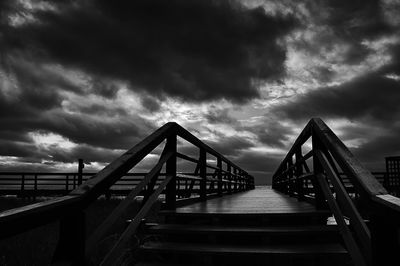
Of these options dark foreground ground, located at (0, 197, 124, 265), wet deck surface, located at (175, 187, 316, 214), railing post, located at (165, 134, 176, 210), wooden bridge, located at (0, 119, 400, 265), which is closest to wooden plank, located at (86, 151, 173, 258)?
wooden bridge, located at (0, 119, 400, 265)

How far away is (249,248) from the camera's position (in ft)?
11.9

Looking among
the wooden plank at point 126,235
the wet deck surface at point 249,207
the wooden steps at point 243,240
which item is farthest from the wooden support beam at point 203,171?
the wooden plank at point 126,235

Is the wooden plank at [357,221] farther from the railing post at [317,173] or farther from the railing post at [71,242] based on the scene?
the railing post at [71,242]

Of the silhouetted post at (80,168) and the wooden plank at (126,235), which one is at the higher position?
the silhouetted post at (80,168)

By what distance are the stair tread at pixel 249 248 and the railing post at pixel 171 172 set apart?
3.28ft

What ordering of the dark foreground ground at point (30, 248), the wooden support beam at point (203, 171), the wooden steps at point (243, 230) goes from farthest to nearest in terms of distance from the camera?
1. the wooden support beam at point (203, 171)
2. the dark foreground ground at point (30, 248)
3. the wooden steps at point (243, 230)

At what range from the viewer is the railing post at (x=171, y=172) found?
4.82 metres

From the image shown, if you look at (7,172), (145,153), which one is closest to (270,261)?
(145,153)

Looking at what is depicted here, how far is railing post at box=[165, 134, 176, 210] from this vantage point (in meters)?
4.82

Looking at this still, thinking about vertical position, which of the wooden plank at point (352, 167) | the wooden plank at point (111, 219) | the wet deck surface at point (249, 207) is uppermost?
the wooden plank at point (352, 167)

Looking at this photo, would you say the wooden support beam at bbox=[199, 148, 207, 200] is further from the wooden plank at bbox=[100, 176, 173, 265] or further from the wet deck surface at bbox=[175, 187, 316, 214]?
the wooden plank at bbox=[100, 176, 173, 265]

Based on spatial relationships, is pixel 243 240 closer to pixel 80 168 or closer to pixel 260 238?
pixel 260 238

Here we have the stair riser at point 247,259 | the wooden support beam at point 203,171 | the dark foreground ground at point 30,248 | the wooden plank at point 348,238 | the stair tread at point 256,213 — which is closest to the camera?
the wooden plank at point 348,238

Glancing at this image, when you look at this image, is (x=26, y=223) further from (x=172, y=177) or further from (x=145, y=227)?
(x=172, y=177)
